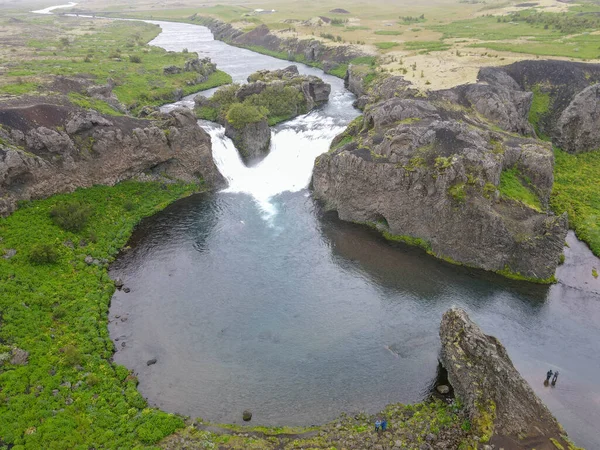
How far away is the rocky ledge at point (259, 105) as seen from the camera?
75.8 m

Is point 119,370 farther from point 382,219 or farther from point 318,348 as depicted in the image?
point 382,219

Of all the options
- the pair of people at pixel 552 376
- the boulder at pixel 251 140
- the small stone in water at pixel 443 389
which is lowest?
the small stone in water at pixel 443 389

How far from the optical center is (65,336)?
3888cm

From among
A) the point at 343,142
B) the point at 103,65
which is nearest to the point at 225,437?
the point at 343,142

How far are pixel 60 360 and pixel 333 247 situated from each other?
32426 mm

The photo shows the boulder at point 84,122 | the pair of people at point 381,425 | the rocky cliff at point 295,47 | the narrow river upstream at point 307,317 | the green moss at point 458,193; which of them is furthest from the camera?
the rocky cliff at point 295,47

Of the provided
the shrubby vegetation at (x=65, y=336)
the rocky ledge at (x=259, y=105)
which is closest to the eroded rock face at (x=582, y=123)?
the rocky ledge at (x=259, y=105)

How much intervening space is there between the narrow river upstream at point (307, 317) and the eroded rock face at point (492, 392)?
3.09 metres

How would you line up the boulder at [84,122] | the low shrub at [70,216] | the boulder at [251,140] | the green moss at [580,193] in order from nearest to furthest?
the low shrub at [70,216], the green moss at [580,193], the boulder at [84,122], the boulder at [251,140]

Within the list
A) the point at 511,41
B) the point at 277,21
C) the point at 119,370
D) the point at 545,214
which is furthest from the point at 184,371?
the point at 277,21

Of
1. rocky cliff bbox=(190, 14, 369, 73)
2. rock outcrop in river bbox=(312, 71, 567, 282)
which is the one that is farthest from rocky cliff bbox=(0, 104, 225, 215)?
rocky cliff bbox=(190, 14, 369, 73)

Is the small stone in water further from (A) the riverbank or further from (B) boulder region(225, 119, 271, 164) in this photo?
(B) boulder region(225, 119, 271, 164)

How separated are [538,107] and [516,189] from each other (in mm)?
35357

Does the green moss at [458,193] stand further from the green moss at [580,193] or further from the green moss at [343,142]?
the green moss at [343,142]
